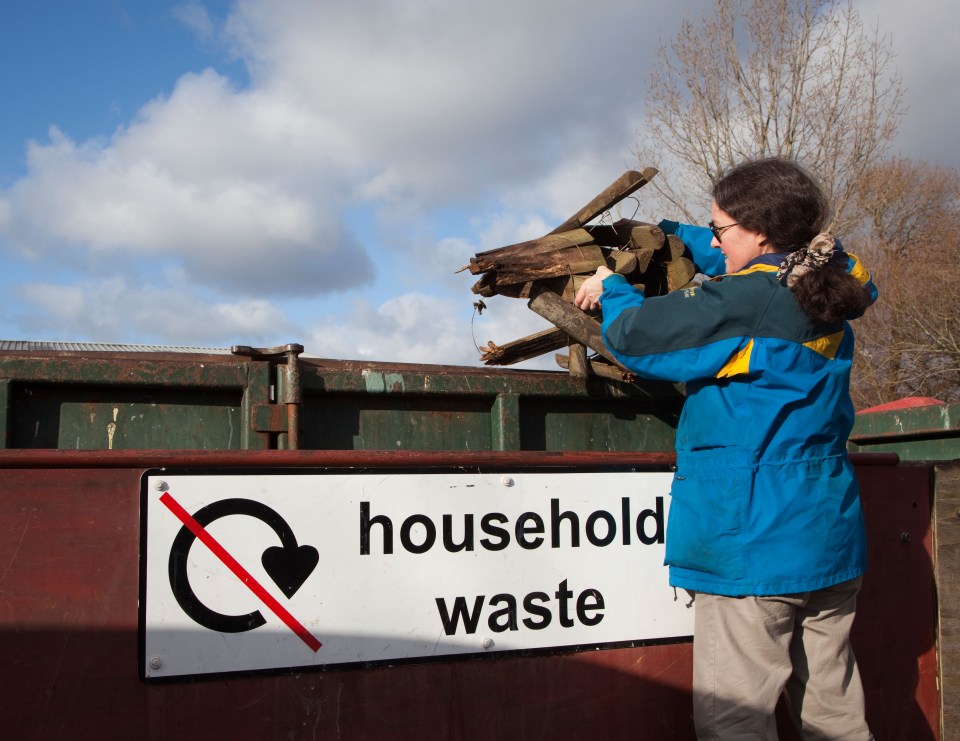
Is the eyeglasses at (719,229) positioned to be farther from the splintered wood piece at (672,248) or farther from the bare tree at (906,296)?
the bare tree at (906,296)

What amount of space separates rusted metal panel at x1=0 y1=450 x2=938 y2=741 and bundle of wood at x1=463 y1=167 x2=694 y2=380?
0.45m

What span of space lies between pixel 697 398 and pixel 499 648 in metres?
0.83

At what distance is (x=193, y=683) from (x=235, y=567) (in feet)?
0.89

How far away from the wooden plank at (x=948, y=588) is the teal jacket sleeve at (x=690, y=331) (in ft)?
4.27

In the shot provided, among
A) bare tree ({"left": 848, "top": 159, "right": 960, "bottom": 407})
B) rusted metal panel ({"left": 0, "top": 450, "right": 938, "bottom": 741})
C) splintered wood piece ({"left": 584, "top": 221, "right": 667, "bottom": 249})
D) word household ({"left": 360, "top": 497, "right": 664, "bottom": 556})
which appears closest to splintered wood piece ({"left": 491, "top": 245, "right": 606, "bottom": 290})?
splintered wood piece ({"left": 584, "top": 221, "right": 667, "bottom": 249})

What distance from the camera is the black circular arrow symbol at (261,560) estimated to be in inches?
79.5

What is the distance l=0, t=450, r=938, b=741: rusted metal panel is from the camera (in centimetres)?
191

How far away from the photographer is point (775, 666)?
2.09 meters

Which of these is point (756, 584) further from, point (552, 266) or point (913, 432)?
point (913, 432)

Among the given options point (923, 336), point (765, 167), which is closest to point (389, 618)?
point (765, 167)

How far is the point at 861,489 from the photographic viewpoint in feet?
9.05

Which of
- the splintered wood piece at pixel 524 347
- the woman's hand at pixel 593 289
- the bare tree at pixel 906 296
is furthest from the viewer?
the bare tree at pixel 906 296

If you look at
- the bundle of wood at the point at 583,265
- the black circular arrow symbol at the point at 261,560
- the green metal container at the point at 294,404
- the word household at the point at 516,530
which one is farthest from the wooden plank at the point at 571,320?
the black circular arrow symbol at the point at 261,560

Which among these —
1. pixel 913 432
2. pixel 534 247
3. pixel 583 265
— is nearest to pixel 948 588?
pixel 913 432
